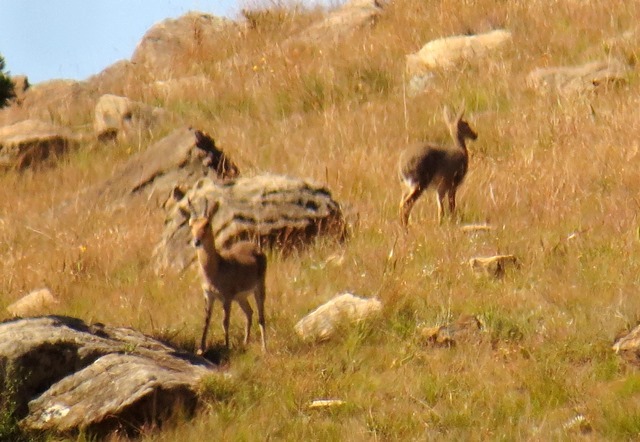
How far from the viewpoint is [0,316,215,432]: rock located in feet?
24.8

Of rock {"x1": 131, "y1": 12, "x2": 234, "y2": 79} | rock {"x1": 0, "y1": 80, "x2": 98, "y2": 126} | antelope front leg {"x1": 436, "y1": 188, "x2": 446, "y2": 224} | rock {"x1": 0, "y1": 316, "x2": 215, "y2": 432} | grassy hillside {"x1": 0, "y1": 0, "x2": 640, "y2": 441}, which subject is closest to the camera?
rock {"x1": 0, "y1": 316, "x2": 215, "y2": 432}

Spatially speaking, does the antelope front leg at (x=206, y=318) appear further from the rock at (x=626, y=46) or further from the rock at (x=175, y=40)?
the rock at (x=175, y=40)

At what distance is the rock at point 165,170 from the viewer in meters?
13.6

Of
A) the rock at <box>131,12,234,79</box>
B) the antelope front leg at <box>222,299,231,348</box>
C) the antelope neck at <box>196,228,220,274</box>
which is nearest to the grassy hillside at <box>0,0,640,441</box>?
the antelope front leg at <box>222,299,231,348</box>

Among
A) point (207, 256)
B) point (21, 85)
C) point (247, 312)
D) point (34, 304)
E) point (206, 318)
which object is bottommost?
point (21, 85)

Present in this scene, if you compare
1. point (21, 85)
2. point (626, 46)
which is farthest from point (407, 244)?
point (21, 85)

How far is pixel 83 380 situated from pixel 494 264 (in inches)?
137

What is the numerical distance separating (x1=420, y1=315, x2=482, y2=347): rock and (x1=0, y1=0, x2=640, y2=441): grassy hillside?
0.07 m

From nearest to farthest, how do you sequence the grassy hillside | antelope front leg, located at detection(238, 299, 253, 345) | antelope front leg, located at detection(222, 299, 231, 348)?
the grassy hillside, antelope front leg, located at detection(222, 299, 231, 348), antelope front leg, located at detection(238, 299, 253, 345)

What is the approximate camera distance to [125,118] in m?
17.2

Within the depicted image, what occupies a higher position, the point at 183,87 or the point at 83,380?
the point at 83,380

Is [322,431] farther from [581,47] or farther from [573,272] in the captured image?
[581,47]

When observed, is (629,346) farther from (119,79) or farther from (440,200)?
(119,79)

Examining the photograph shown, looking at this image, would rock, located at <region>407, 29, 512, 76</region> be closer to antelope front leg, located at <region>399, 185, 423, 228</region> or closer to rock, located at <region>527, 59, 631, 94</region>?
rock, located at <region>527, 59, 631, 94</region>
